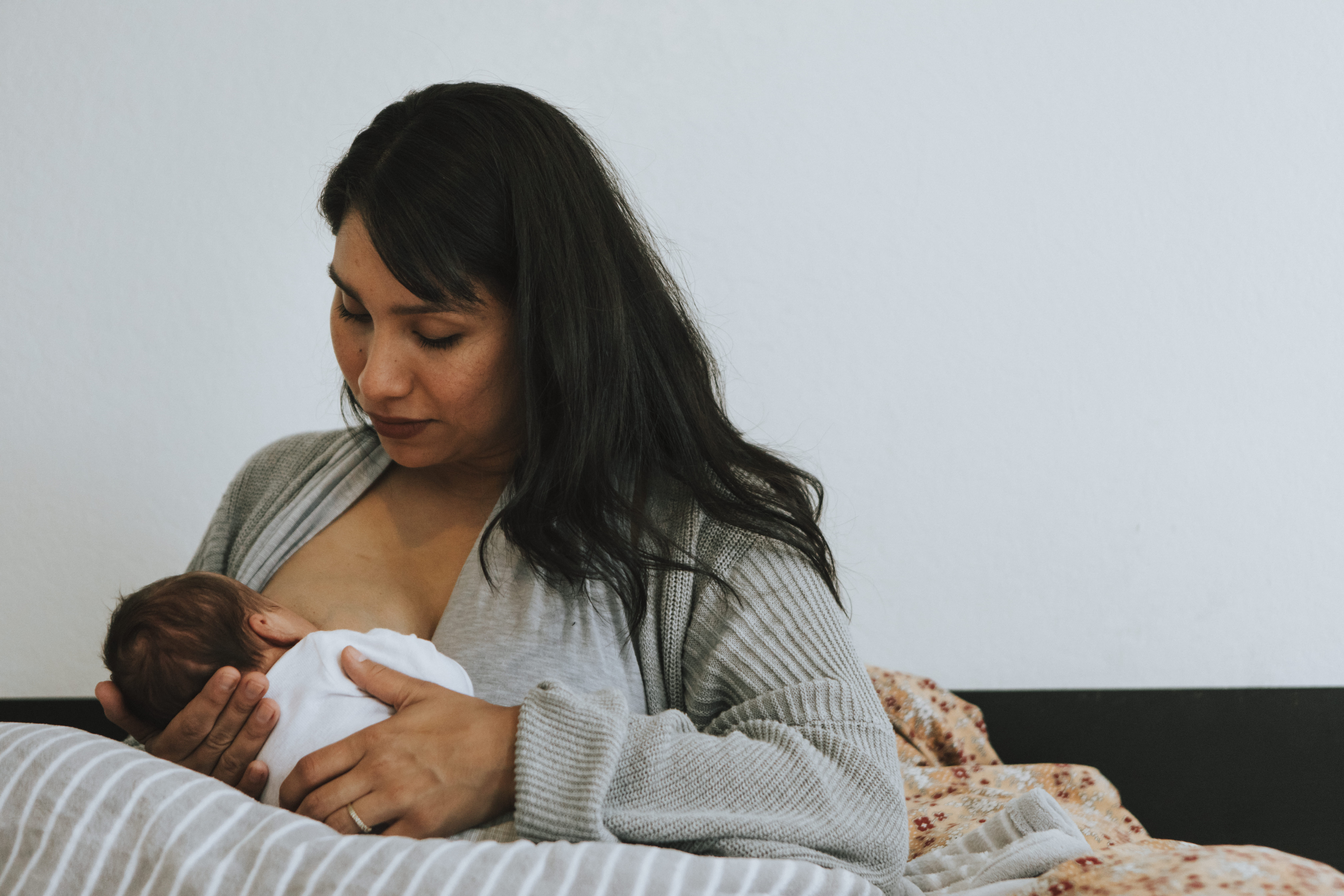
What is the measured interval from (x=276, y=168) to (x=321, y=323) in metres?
0.27

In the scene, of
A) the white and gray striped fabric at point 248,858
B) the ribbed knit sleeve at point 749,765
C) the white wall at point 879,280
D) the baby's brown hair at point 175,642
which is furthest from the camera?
the white wall at point 879,280

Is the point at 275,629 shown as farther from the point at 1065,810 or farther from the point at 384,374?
the point at 1065,810

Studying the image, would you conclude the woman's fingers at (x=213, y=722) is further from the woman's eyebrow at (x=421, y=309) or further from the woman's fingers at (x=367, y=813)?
the woman's eyebrow at (x=421, y=309)

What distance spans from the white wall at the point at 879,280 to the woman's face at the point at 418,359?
2.39ft

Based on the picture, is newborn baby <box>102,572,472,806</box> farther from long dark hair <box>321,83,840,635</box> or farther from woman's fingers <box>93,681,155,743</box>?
long dark hair <box>321,83,840,635</box>

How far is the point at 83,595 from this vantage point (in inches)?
64.7

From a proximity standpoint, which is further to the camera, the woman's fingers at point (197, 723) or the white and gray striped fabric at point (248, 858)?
the woman's fingers at point (197, 723)

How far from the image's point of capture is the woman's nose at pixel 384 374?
934 millimetres

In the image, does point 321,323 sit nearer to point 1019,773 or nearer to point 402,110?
point 402,110

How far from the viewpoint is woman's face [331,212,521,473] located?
938mm

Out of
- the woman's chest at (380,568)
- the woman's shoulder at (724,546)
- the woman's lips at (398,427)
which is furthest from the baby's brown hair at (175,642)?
the woman's shoulder at (724,546)

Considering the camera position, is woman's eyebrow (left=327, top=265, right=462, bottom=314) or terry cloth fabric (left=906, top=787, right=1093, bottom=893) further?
woman's eyebrow (left=327, top=265, right=462, bottom=314)

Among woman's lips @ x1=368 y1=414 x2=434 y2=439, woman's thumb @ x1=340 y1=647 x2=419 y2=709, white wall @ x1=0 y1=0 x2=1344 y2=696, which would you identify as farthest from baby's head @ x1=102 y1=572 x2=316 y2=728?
A: white wall @ x1=0 y1=0 x2=1344 y2=696

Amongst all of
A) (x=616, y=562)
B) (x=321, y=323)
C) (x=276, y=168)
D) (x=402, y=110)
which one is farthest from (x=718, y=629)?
(x=276, y=168)
